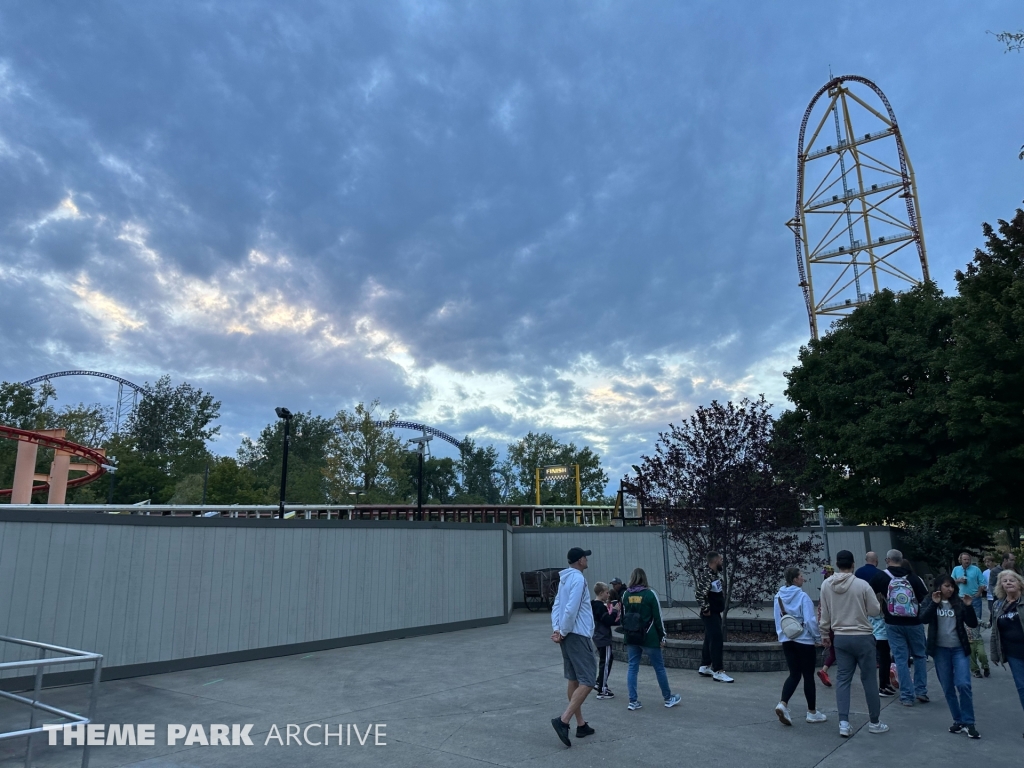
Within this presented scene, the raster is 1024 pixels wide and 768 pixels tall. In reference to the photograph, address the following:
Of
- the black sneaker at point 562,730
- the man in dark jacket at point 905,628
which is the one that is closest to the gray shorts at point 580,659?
the black sneaker at point 562,730

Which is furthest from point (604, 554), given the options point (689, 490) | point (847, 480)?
point (847, 480)

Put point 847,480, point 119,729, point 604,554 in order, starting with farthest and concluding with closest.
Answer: point 847,480 → point 604,554 → point 119,729

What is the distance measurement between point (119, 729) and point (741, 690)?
731 cm

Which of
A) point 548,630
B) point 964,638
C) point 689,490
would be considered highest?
point 689,490

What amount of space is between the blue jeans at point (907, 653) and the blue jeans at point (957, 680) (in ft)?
2.88

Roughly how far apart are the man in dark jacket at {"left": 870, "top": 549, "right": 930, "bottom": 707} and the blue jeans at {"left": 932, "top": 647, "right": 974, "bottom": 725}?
0.81 meters

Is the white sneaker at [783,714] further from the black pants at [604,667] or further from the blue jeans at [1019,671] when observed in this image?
the black pants at [604,667]

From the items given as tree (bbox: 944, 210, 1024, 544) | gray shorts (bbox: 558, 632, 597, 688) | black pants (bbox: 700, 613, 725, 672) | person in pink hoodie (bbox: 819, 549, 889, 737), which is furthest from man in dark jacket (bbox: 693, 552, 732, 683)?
tree (bbox: 944, 210, 1024, 544)

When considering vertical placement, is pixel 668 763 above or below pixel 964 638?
below

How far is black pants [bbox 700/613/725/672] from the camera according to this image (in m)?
9.04

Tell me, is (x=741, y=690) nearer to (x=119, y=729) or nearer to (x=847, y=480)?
(x=119, y=729)

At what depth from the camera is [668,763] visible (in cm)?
547

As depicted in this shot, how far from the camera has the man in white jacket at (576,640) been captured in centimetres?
602

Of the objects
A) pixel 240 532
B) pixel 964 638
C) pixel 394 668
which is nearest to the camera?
pixel 964 638
